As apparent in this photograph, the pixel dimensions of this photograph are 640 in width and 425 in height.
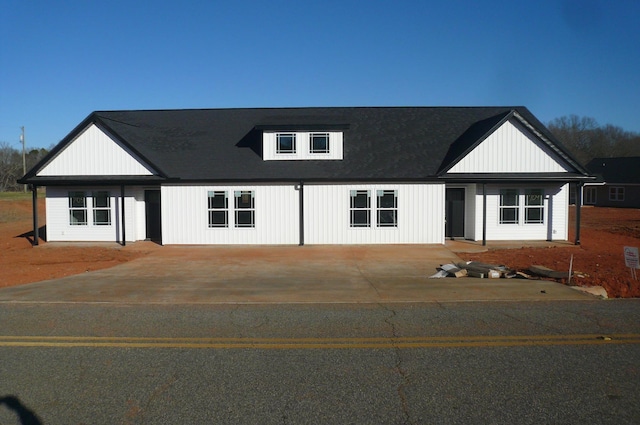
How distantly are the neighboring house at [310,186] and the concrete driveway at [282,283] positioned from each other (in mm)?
2824

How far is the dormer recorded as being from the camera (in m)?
24.4

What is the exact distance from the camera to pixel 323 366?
680cm

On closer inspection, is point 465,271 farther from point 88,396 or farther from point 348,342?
point 88,396

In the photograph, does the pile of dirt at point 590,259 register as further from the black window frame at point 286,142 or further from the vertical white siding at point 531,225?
the black window frame at point 286,142

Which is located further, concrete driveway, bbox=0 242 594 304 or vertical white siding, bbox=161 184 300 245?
vertical white siding, bbox=161 184 300 245

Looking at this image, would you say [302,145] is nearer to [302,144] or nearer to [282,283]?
[302,144]

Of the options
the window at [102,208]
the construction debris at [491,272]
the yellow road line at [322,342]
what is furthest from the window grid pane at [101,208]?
the yellow road line at [322,342]

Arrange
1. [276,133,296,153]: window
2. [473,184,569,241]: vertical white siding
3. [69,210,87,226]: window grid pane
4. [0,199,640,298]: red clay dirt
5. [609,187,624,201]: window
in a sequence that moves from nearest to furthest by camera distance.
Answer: [0,199,640,298]: red clay dirt
[473,184,569,241]: vertical white siding
[276,133,296,153]: window
[69,210,87,226]: window grid pane
[609,187,624,201]: window

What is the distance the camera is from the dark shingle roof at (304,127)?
23.4 metres

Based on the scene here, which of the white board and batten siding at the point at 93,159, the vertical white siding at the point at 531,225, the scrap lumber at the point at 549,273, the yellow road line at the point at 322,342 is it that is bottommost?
the yellow road line at the point at 322,342

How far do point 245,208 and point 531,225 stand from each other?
1257cm

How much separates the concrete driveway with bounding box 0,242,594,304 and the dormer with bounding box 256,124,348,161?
548 centimetres

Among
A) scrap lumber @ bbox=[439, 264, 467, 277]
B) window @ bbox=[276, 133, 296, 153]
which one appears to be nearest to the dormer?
window @ bbox=[276, 133, 296, 153]

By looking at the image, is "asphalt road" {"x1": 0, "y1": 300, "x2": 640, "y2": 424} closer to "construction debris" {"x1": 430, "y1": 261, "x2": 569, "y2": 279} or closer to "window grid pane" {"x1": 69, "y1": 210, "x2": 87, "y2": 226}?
"construction debris" {"x1": 430, "y1": 261, "x2": 569, "y2": 279}
